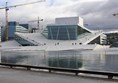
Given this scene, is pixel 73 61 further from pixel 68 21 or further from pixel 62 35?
pixel 68 21

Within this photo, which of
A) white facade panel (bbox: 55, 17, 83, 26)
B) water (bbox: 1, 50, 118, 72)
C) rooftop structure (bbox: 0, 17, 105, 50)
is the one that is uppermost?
white facade panel (bbox: 55, 17, 83, 26)

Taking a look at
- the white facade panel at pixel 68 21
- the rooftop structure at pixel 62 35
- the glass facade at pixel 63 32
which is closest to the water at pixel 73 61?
the rooftop structure at pixel 62 35

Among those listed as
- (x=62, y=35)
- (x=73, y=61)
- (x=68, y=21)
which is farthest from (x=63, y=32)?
(x=73, y=61)

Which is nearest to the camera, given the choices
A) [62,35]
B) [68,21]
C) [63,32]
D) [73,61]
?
[73,61]

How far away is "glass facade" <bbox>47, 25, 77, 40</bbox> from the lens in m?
137

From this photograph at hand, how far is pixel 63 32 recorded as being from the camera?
456 ft

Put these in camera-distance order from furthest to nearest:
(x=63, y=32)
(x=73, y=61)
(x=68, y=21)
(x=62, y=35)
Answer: (x=68, y=21), (x=63, y=32), (x=62, y=35), (x=73, y=61)

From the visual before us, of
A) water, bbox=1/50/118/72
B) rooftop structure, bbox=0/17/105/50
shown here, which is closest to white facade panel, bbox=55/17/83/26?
rooftop structure, bbox=0/17/105/50

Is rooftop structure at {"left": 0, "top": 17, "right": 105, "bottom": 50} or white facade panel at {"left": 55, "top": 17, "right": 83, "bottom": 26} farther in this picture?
white facade panel at {"left": 55, "top": 17, "right": 83, "bottom": 26}

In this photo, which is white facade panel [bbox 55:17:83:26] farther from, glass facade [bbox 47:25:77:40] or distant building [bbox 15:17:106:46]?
glass facade [bbox 47:25:77:40]

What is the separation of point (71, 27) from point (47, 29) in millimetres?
12773

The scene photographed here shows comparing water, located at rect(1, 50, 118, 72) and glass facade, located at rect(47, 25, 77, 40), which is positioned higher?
glass facade, located at rect(47, 25, 77, 40)

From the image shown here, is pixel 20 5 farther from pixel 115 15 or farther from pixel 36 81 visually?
pixel 36 81

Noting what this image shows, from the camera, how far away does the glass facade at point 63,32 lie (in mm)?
137375
